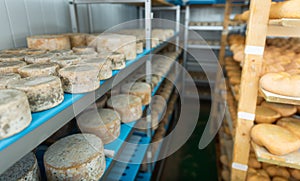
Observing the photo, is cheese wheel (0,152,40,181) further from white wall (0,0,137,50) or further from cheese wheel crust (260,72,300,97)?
cheese wheel crust (260,72,300,97)

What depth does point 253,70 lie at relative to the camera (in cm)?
114

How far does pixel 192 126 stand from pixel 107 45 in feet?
6.58

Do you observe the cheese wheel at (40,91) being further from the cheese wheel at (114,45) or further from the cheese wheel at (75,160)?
the cheese wheel at (114,45)

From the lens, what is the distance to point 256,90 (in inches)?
46.0

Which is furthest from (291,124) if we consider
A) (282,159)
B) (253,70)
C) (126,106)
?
(126,106)

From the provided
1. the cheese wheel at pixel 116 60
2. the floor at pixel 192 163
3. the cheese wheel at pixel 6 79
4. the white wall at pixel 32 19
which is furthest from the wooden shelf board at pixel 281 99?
the white wall at pixel 32 19

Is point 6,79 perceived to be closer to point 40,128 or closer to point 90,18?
point 40,128

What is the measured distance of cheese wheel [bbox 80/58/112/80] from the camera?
0.91 metres

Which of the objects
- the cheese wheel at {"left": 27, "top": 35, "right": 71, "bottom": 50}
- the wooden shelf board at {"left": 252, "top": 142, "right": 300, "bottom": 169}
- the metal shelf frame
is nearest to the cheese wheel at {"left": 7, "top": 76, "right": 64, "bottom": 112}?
the metal shelf frame

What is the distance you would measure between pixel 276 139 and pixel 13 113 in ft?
3.82

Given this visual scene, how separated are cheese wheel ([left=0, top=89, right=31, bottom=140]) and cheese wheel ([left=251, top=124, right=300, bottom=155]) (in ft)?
3.64

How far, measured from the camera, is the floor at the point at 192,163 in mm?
2102

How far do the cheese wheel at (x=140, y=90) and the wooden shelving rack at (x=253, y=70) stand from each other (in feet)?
2.32

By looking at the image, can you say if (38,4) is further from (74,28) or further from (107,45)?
(107,45)
